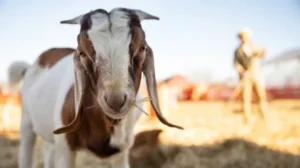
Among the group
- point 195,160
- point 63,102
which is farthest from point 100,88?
point 195,160

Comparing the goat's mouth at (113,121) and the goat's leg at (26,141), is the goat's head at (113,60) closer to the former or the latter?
the goat's mouth at (113,121)

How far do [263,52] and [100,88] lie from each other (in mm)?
2741

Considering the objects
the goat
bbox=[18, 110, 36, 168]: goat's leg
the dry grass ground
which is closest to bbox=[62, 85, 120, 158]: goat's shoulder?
the goat

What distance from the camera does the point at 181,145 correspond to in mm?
2967

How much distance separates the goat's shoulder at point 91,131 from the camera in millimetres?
1419

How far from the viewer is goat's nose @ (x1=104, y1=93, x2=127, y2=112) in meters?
1.13

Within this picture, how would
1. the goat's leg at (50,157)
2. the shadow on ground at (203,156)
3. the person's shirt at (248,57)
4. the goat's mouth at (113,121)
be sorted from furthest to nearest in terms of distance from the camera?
the person's shirt at (248,57) → the shadow on ground at (203,156) → the goat's leg at (50,157) → the goat's mouth at (113,121)

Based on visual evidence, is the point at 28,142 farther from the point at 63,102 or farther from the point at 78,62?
the point at 78,62

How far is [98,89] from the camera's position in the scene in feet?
3.92

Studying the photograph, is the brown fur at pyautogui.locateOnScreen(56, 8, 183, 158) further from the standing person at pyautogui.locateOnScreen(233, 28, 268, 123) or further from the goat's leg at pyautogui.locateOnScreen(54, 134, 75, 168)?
the standing person at pyautogui.locateOnScreen(233, 28, 268, 123)

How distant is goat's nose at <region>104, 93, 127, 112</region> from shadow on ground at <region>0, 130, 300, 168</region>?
62.1 inches

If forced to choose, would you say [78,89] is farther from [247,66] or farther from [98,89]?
[247,66]

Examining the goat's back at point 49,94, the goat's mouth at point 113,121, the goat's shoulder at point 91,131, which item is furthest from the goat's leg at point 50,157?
the goat's mouth at point 113,121

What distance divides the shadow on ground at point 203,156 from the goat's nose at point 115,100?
158 centimetres
